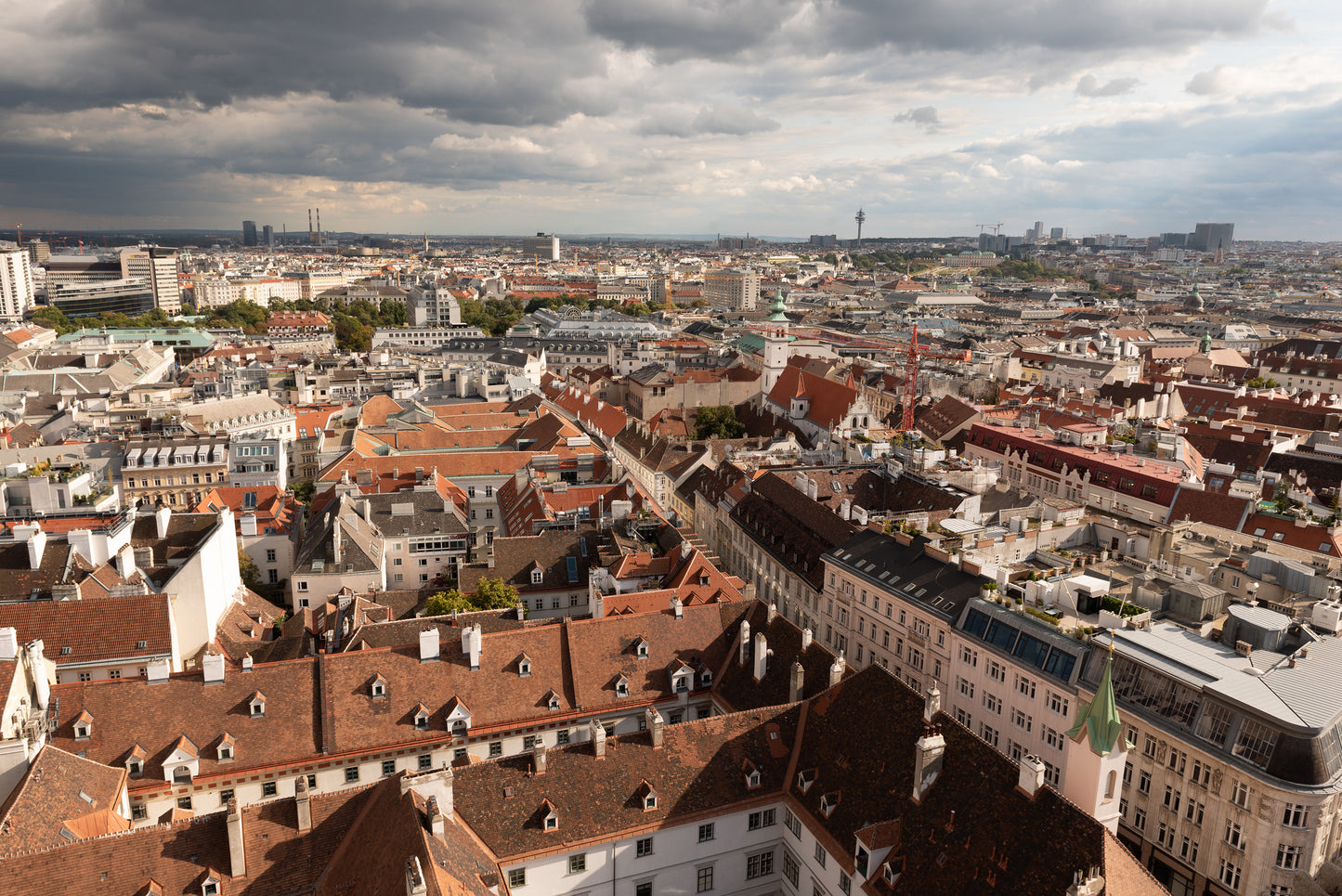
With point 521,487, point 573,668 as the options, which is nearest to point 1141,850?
point 573,668

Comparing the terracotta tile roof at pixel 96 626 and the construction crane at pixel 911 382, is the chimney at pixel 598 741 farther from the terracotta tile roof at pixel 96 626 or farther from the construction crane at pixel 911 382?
the construction crane at pixel 911 382

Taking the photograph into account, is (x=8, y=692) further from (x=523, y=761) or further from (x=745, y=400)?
(x=745, y=400)

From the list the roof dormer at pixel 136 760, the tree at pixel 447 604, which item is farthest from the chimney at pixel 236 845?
the tree at pixel 447 604

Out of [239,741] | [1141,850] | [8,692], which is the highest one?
[8,692]

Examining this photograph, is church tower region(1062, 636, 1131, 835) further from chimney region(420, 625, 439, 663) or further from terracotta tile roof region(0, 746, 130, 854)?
terracotta tile roof region(0, 746, 130, 854)

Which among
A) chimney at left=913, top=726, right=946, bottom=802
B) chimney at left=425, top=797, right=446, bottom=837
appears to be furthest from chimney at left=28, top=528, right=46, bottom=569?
chimney at left=913, top=726, right=946, bottom=802

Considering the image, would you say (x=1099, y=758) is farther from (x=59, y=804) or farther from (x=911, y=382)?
(x=911, y=382)
